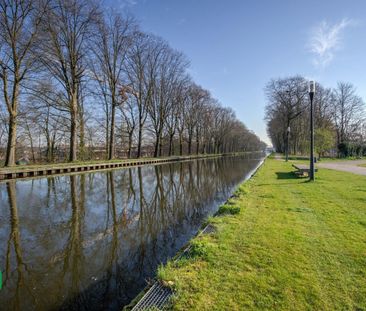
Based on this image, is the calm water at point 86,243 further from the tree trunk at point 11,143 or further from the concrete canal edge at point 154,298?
the tree trunk at point 11,143

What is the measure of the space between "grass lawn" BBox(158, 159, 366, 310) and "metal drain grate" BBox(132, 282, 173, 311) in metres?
0.11

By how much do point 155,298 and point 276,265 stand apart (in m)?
1.69

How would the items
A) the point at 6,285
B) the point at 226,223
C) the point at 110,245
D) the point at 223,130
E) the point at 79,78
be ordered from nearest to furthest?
the point at 6,285 → the point at 110,245 → the point at 226,223 → the point at 79,78 → the point at 223,130

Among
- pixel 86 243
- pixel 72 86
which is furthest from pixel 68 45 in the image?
pixel 86 243

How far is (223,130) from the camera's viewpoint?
72.6m

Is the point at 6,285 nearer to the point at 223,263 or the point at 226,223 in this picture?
the point at 223,263

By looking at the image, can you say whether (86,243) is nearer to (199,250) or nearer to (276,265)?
(199,250)

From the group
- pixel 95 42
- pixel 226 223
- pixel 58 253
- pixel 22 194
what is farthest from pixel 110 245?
pixel 95 42

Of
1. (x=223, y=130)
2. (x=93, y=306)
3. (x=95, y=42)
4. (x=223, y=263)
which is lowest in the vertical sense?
(x=93, y=306)

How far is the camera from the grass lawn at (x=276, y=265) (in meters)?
2.64

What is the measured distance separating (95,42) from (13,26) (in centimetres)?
834

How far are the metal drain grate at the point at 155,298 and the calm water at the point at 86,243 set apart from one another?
23.0 inches

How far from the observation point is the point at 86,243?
201 inches

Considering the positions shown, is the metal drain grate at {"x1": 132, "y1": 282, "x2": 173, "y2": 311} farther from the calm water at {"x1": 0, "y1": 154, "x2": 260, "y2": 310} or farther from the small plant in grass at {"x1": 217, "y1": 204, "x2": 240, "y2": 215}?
the small plant in grass at {"x1": 217, "y1": 204, "x2": 240, "y2": 215}
